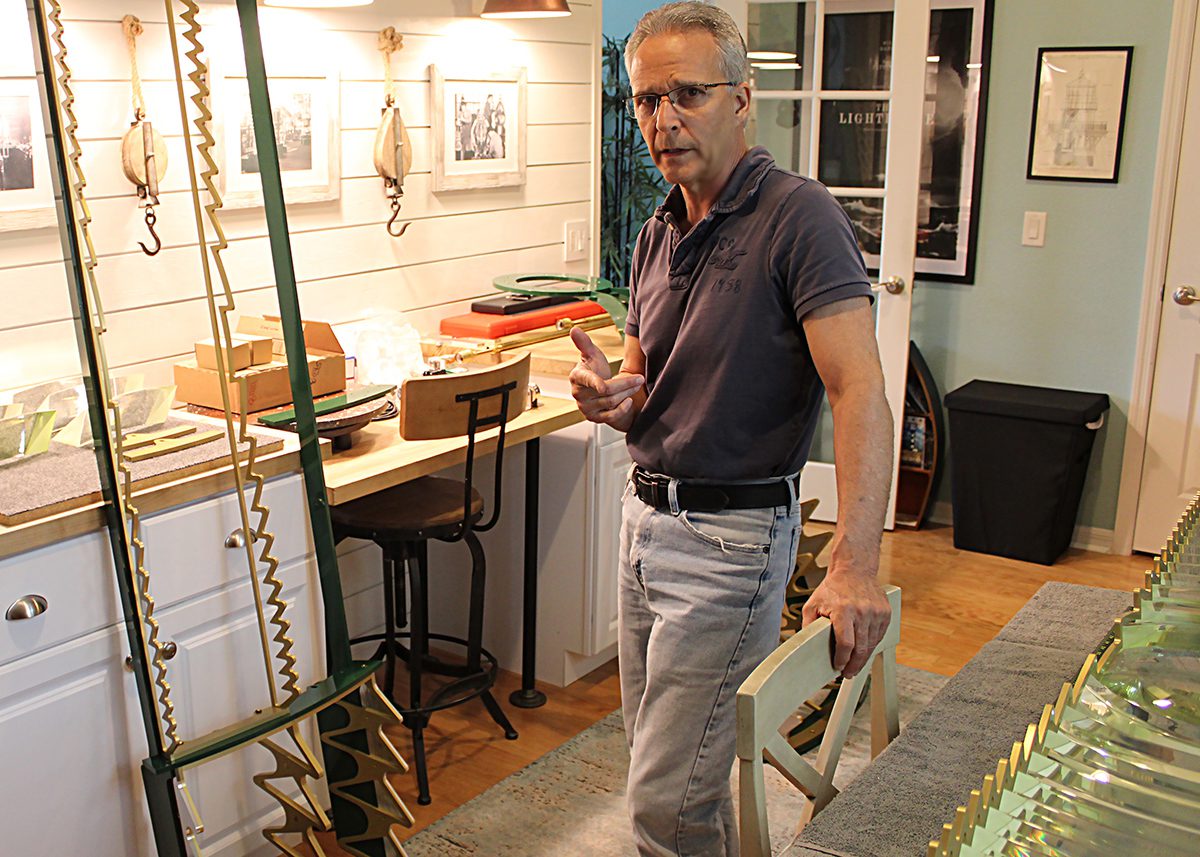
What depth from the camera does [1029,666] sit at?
1796 millimetres

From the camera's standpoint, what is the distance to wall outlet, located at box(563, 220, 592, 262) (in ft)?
13.2

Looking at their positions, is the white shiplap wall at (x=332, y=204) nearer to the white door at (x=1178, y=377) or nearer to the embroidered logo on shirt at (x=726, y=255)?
the embroidered logo on shirt at (x=726, y=255)

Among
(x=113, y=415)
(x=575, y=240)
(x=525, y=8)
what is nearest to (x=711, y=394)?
(x=113, y=415)

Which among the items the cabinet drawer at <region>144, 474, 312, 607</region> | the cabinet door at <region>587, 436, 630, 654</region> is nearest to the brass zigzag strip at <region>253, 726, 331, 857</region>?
the cabinet drawer at <region>144, 474, 312, 607</region>

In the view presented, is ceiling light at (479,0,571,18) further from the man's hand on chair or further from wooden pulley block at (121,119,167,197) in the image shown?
the man's hand on chair

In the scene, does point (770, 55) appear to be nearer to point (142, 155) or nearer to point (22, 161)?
point (142, 155)

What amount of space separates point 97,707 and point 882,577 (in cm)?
276

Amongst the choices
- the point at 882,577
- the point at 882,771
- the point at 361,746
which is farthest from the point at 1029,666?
the point at 882,577

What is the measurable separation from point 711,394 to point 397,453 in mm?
1037

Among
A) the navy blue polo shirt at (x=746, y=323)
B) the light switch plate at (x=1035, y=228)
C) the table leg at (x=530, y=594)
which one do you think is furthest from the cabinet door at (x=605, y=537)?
the light switch plate at (x=1035, y=228)

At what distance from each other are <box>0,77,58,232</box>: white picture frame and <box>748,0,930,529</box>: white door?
278cm

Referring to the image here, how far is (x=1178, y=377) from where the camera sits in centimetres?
426

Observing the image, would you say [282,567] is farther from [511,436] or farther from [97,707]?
[511,436]

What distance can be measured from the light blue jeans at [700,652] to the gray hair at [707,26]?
2.15ft
